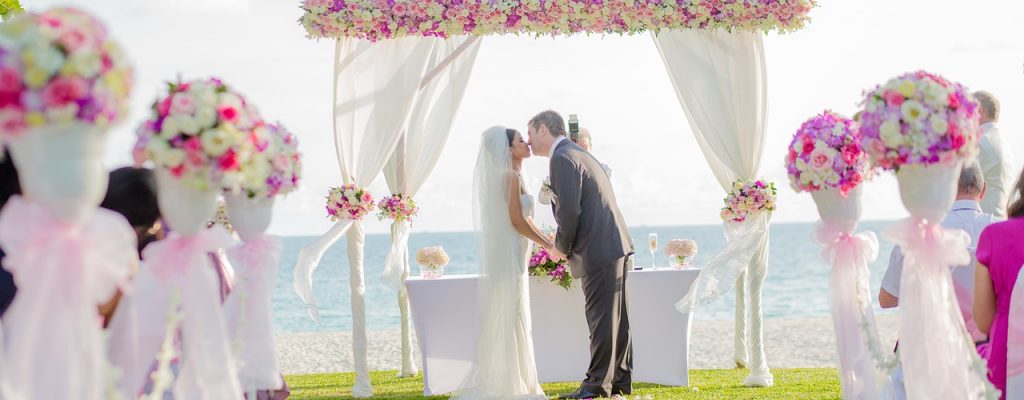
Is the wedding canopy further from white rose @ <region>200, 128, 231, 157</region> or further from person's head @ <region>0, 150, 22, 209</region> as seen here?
white rose @ <region>200, 128, 231, 157</region>

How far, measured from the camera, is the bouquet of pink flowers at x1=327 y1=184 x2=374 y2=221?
23.5 feet

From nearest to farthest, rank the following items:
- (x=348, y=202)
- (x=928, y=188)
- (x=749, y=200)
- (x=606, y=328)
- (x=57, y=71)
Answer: (x=57, y=71), (x=928, y=188), (x=606, y=328), (x=348, y=202), (x=749, y=200)

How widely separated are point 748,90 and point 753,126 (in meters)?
0.25

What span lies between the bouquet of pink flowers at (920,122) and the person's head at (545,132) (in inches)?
140

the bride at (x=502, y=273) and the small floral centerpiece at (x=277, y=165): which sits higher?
the small floral centerpiece at (x=277, y=165)

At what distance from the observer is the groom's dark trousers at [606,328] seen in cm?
680

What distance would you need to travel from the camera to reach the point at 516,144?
6711 mm

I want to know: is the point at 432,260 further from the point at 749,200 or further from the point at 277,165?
the point at 277,165

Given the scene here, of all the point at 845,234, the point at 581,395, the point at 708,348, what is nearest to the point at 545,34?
the point at 581,395

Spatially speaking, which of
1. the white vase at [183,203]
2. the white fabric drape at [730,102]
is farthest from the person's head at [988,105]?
the white vase at [183,203]

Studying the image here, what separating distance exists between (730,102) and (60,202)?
18.5ft

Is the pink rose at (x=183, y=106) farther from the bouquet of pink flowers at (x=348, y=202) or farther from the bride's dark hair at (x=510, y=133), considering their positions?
the bouquet of pink flowers at (x=348, y=202)

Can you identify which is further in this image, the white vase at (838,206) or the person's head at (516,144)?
the person's head at (516,144)

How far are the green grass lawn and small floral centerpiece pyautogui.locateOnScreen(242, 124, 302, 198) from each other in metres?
3.80
